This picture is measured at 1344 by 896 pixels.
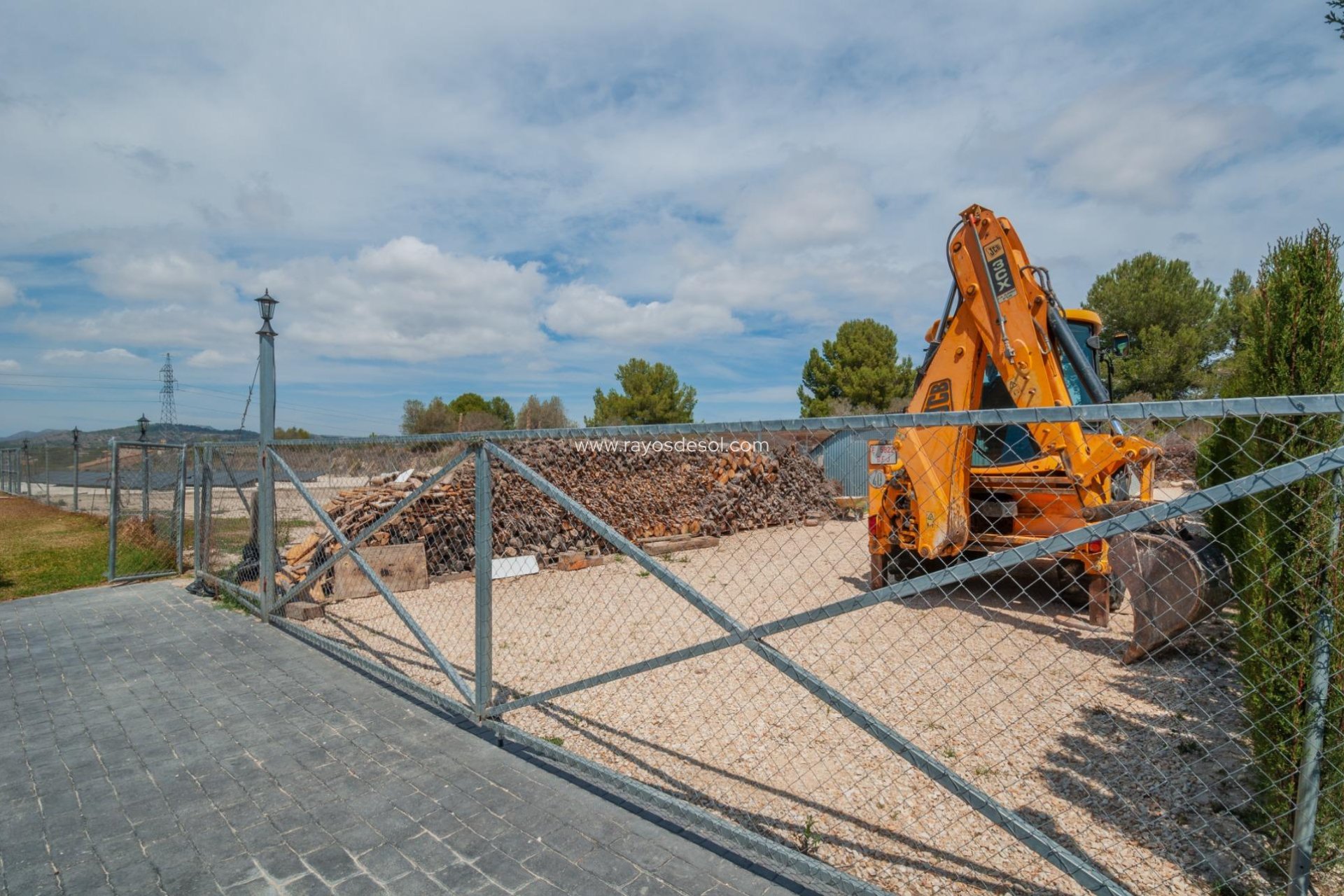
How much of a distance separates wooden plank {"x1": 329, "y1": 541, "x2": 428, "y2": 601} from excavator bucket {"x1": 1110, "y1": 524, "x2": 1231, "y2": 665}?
6562 mm

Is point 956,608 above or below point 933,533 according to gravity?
below

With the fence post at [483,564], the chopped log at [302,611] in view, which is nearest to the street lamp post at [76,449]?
the chopped log at [302,611]

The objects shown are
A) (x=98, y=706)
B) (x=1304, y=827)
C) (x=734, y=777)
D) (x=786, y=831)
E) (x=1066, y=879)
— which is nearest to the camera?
(x=1304, y=827)

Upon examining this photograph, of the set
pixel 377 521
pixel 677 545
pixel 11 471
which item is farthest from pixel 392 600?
pixel 11 471

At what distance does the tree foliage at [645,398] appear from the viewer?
38500 mm

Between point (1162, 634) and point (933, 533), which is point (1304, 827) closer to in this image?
point (1162, 634)

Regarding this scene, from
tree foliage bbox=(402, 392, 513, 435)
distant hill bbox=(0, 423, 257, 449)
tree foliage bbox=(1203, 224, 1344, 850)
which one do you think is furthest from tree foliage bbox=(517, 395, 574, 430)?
tree foliage bbox=(1203, 224, 1344, 850)

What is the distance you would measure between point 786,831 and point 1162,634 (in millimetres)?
2958

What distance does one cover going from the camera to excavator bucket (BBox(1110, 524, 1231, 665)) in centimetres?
446

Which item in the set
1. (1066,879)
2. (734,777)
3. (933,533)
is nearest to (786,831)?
(734,777)

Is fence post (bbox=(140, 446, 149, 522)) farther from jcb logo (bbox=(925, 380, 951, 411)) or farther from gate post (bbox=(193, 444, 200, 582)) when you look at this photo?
jcb logo (bbox=(925, 380, 951, 411))

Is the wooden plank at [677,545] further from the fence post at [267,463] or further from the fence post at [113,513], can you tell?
the fence post at [113,513]

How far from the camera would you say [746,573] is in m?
8.80

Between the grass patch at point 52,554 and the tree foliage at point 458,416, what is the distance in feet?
41.8
